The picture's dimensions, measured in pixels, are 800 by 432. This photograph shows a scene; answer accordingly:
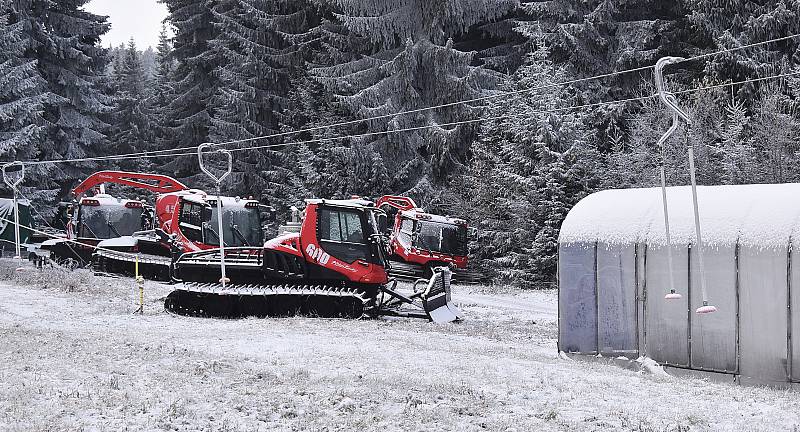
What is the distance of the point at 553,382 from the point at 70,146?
129 ft

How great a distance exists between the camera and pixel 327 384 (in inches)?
375

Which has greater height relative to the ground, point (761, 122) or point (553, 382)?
point (761, 122)

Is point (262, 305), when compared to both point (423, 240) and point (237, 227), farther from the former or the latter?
point (423, 240)

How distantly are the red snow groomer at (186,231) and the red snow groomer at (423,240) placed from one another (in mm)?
4557

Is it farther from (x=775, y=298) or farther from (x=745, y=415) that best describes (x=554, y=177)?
(x=745, y=415)

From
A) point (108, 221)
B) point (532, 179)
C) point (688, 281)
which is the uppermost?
point (532, 179)

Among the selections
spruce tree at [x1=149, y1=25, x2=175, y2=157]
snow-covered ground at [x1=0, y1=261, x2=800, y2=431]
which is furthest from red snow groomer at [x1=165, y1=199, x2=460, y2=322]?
spruce tree at [x1=149, y1=25, x2=175, y2=157]

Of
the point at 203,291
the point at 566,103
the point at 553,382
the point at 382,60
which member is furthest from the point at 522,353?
the point at 382,60

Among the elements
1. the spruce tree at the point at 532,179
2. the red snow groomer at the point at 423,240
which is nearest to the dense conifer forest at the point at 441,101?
the spruce tree at the point at 532,179

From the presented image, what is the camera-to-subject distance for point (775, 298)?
11562 millimetres

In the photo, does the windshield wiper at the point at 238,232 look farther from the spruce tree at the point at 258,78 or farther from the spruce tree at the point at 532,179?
the spruce tree at the point at 258,78

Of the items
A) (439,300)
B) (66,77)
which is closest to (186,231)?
(439,300)

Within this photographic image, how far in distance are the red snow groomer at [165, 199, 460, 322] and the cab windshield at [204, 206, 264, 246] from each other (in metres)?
7.18

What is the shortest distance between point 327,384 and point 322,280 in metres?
8.28
